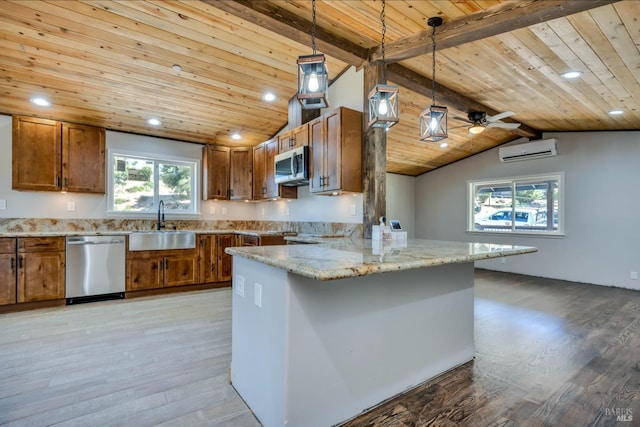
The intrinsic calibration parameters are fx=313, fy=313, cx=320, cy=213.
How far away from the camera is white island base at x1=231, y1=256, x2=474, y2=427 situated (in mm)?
1510

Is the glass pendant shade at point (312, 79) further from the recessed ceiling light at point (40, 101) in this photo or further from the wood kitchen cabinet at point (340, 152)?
the recessed ceiling light at point (40, 101)

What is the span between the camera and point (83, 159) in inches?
174

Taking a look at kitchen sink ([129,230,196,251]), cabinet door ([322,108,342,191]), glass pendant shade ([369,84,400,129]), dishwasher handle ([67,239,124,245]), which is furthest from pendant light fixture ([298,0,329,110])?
dishwasher handle ([67,239,124,245])

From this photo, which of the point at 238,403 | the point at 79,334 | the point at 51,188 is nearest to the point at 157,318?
the point at 79,334

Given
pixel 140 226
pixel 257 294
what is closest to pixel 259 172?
pixel 140 226

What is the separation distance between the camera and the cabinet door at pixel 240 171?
17.8 ft

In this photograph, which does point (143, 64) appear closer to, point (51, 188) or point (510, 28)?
point (51, 188)

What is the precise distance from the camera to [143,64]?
348 cm

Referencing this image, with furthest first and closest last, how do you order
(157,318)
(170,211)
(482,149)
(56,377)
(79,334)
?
1. (482,149)
2. (170,211)
3. (157,318)
4. (79,334)
5. (56,377)

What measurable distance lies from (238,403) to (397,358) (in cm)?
99

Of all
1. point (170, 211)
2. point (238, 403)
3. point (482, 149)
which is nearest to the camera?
point (238, 403)

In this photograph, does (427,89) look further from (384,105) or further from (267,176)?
(267,176)

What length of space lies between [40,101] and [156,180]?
1713 millimetres

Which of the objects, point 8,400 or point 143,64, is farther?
point 143,64
